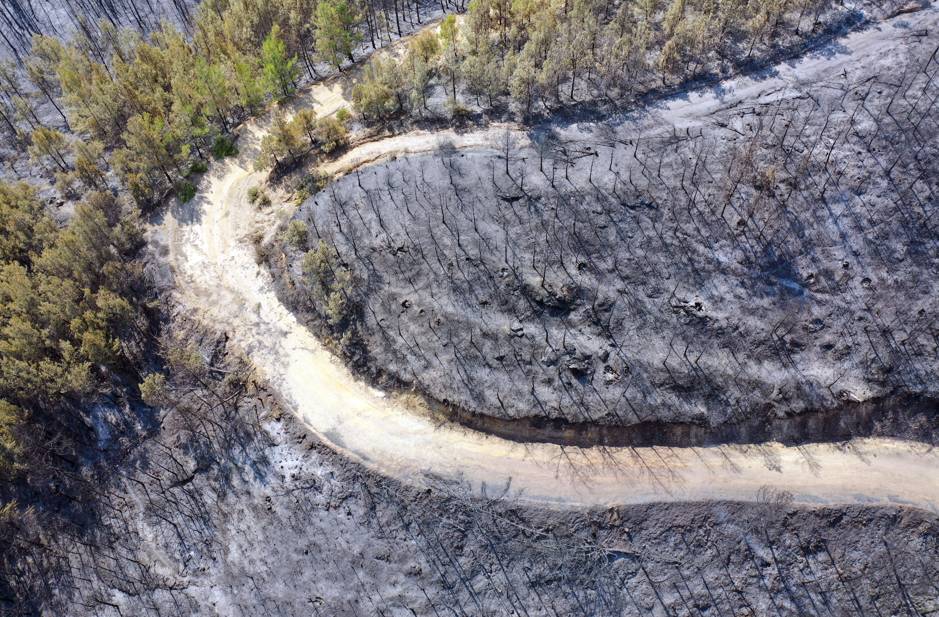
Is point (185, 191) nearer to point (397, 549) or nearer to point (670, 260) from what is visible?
point (397, 549)

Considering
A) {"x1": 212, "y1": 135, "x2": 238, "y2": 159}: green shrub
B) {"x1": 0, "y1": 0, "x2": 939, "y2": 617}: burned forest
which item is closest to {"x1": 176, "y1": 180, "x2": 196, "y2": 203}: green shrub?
{"x1": 0, "y1": 0, "x2": 939, "y2": 617}: burned forest

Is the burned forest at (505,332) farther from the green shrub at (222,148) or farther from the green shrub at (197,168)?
the green shrub at (197,168)

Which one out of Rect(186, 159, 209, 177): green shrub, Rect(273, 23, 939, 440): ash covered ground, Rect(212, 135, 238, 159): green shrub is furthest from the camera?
Rect(212, 135, 238, 159): green shrub

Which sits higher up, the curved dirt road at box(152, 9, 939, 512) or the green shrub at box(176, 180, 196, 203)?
the green shrub at box(176, 180, 196, 203)

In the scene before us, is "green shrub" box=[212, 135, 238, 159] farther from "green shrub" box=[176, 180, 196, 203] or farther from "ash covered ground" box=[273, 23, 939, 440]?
"ash covered ground" box=[273, 23, 939, 440]

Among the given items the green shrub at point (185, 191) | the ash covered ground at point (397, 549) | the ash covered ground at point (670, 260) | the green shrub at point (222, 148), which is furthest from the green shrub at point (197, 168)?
the ash covered ground at point (397, 549)

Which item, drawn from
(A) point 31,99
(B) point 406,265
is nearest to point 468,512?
(B) point 406,265

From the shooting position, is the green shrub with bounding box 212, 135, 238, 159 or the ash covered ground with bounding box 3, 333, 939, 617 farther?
the green shrub with bounding box 212, 135, 238, 159
